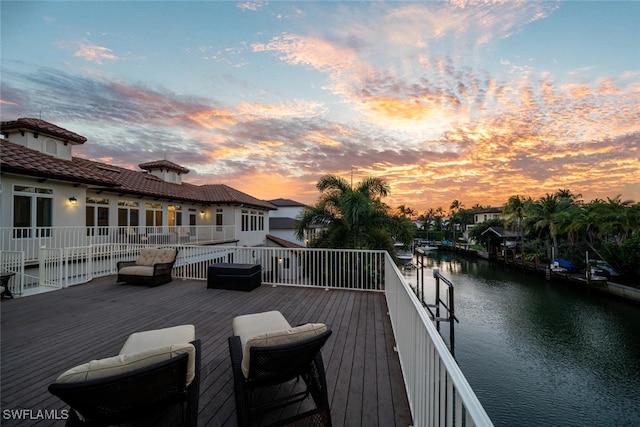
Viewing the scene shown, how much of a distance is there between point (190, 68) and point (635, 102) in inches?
683

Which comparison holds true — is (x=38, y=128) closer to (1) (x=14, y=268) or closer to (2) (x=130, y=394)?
(1) (x=14, y=268)

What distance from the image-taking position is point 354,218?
9.20m

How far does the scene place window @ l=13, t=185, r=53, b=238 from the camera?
25.9 feet

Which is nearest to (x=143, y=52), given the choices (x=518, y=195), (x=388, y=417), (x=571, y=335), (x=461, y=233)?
(x=388, y=417)

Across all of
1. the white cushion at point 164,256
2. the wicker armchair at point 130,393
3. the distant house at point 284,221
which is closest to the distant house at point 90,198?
the white cushion at point 164,256

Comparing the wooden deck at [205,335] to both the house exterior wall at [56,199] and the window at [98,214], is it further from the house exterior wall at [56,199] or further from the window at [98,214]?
the window at [98,214]

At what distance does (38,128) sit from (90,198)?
2.99 metres

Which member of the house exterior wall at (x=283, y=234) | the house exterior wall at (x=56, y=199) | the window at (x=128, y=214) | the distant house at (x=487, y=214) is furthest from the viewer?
the distant house at (x=487, y=214)

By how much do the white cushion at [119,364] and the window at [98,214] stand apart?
12.2 m

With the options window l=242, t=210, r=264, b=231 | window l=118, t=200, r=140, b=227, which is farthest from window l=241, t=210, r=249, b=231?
window l=118, t=200, r=140, b=227

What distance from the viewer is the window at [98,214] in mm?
10951

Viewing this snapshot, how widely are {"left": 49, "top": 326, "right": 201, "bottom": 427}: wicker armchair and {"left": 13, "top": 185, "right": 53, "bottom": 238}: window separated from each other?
9584 mm

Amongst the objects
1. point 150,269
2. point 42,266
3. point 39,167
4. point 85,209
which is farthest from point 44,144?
point 150,269

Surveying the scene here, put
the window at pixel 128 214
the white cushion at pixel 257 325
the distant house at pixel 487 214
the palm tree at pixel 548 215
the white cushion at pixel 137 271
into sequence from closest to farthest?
the white cushion at pixel 257 325 → the white cushion at pixel 137 271 → the window at pixel 128 214 → the palm tree at pixel 548 215 → the distant house at pixel 487 214
